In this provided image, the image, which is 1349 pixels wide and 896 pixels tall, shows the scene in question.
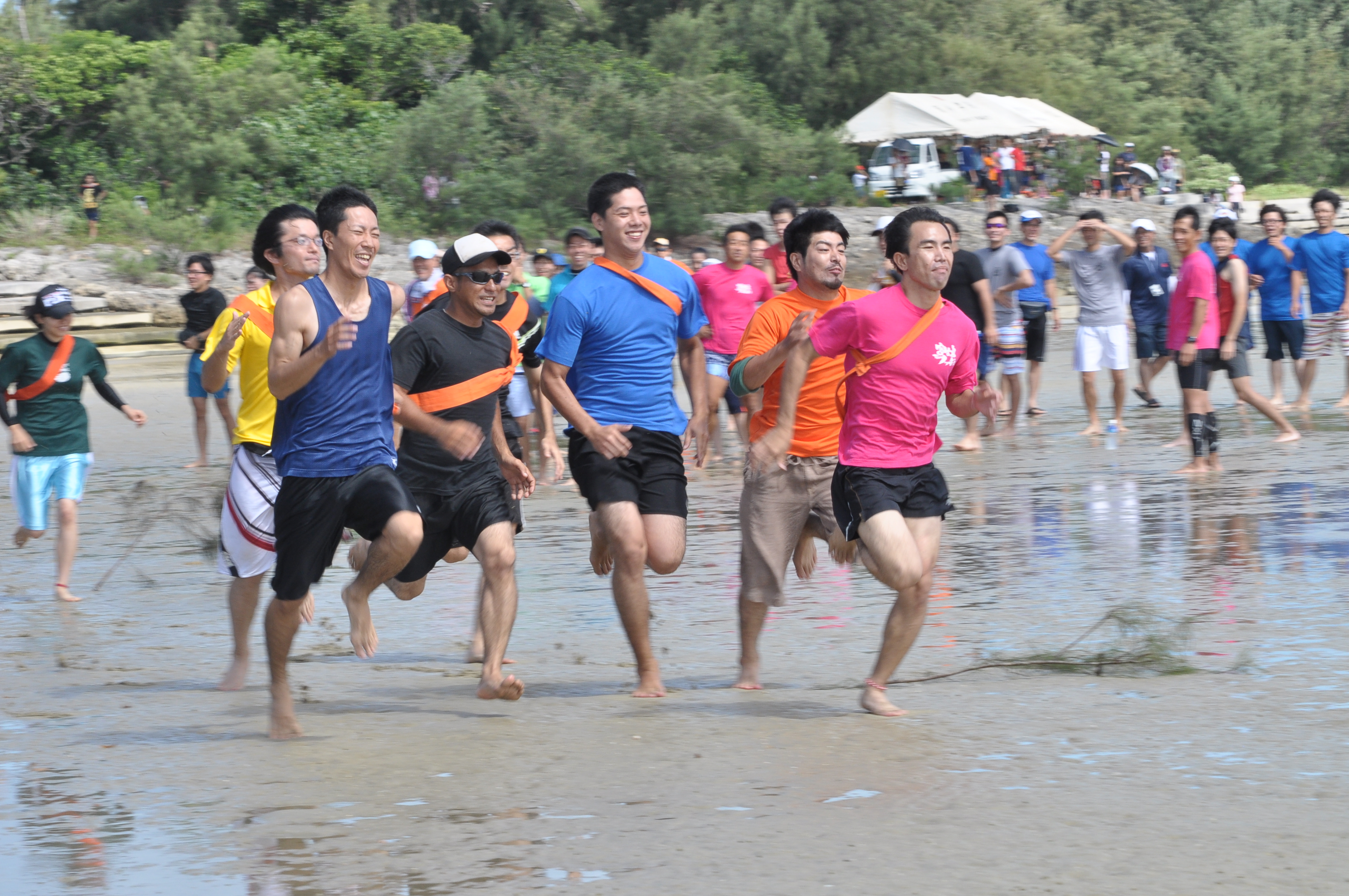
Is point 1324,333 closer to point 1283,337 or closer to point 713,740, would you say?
point 1283,337

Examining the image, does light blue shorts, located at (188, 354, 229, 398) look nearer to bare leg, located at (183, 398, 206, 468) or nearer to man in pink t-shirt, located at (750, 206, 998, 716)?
bare leg, located at (183, 398, 206, 468)

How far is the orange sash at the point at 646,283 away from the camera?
6480mm

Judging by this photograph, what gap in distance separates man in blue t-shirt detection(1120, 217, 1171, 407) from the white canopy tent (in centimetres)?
2937

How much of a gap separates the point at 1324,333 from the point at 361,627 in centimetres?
1122

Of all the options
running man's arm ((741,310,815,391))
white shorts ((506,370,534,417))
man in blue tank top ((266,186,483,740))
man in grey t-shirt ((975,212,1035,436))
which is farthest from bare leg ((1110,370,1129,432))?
man in blue tank top ((266,186,483,740))

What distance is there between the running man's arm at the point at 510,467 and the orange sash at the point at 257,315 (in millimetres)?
963

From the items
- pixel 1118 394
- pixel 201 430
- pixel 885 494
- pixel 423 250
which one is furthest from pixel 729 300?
pixel 885 494

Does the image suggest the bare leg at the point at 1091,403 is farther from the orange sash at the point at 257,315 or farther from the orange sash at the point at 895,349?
the orange sash at the point at 257,315

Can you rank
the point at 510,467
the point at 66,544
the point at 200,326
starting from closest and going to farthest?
1. the point at 510,467
2. the point at 66,544
3. the point at 200,326

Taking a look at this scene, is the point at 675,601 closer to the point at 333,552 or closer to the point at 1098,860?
the point at 333,552

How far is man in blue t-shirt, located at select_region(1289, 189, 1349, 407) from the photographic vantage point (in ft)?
48.4

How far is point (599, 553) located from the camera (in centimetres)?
654

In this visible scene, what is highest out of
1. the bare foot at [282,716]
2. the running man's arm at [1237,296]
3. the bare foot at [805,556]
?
the running man's arm at [1237,296]

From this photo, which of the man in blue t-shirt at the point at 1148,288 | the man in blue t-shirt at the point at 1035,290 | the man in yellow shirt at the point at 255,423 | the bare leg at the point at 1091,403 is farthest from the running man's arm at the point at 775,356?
the man in blue t-shirt at the point at 1148,288
